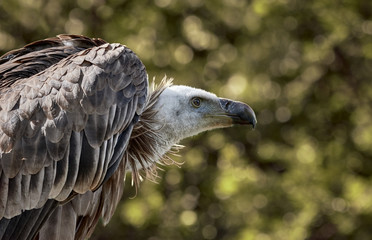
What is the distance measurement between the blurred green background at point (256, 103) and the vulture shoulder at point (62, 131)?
5.87m

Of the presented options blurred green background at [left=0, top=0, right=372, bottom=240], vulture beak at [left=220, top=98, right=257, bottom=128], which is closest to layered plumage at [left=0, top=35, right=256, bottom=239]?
vulture beak at [left=220, top=98, right=257, bottom=128]

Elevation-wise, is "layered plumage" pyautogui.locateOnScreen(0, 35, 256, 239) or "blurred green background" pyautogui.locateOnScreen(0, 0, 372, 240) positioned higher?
"layered plumage" pyautogui.locateOnScreen(0, 35, 256, 239)

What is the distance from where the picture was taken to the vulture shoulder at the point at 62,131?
4.62 m

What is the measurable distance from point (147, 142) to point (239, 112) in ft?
2.12

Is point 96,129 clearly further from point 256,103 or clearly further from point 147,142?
point 256,103

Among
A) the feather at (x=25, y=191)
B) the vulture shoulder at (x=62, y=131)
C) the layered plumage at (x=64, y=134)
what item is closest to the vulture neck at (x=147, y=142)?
the layered plumage at (x=64, y=134)

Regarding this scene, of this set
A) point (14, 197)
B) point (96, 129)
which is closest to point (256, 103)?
point (96, 129)

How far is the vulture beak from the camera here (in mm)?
5319

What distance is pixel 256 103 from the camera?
11.9m

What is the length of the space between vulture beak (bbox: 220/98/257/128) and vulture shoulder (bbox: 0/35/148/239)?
2.43 ft

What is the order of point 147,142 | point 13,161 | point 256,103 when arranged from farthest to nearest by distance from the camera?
point 256,103, point 147,142, point 13,161

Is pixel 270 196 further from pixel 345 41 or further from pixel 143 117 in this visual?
pixel 143 117

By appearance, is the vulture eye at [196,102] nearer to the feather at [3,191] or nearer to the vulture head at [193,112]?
the vulture head at [193,112]

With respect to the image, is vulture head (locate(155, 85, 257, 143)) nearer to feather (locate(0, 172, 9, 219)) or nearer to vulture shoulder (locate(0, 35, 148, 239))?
vulture shoulder (locate(0, 35, 148, 239))
